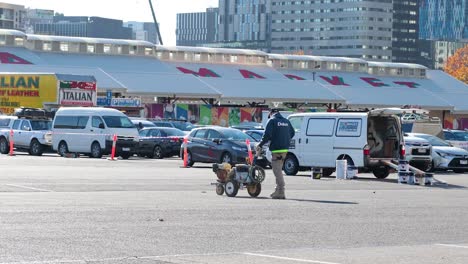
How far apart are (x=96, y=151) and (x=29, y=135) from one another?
13.4ft

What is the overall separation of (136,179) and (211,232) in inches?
505

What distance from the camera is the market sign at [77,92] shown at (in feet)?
174

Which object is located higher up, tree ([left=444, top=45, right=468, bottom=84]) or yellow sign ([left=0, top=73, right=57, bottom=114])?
tree ([left=444, top=45, right=468, bottom=84])

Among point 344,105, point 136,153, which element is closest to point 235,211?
point 136,153

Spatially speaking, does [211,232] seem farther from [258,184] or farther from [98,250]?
[258,184]

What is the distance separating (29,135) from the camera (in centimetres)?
4838

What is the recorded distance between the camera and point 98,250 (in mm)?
13500

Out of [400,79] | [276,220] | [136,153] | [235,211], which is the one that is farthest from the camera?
[400,79]

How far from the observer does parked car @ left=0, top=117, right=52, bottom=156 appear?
4775cm

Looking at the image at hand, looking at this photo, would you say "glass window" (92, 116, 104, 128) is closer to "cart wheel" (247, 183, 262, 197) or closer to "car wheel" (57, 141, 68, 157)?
"car wheel" (57, 141, 68, 157)

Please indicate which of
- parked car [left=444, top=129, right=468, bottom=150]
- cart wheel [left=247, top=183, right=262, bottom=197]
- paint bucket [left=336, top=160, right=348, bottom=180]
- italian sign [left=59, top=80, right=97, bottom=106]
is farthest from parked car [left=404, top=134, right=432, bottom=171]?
italian sign [left=59, top=80, right=97, bottom=106]

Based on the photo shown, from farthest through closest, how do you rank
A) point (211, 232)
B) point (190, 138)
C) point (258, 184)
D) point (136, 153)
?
point (136, 153) → point (190, 138) → point (258, 184) → point (211, 232)

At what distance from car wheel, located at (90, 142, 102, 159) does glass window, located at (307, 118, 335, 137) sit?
43.6ft

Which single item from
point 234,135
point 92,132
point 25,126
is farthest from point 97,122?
point 234,135
